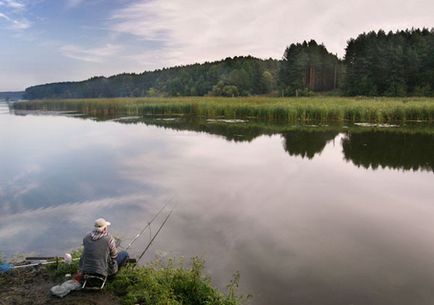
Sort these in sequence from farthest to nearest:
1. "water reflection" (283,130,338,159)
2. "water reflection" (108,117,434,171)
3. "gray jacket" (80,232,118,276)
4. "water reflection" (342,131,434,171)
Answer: "water reflection" (283,130,338,159) < "water reflection" (108,117,434,171) < "water reflection" (342,131,434,171) < "gray jacket" (80,232,118,276)

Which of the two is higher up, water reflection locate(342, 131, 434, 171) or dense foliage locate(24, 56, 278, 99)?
dense foliage locate(24, 56, 278, 99)

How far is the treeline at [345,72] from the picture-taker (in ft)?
189

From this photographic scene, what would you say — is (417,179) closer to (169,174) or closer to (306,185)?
(306,185)

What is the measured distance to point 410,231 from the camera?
28.7ft

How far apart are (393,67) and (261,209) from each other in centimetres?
5627

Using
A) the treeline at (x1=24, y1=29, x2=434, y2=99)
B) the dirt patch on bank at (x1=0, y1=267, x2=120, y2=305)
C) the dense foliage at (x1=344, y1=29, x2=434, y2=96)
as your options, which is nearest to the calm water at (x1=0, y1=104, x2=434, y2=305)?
the dirt patch on bank at (x1=0, y1=267, x2=120, y2=305)

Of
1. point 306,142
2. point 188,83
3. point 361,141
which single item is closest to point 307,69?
point 188,83

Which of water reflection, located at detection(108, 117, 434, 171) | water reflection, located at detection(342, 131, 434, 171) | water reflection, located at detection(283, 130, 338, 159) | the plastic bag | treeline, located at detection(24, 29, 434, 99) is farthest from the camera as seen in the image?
treeline, located at detection(24, 29, 434, 99)

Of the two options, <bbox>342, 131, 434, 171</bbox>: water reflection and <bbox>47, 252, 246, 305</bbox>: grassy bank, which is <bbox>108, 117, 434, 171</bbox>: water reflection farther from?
<bbox>47, 252, 246, 305</bbox>: grassy bank

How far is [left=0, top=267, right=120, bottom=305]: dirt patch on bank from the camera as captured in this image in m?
5.35

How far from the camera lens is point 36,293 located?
5.59 m

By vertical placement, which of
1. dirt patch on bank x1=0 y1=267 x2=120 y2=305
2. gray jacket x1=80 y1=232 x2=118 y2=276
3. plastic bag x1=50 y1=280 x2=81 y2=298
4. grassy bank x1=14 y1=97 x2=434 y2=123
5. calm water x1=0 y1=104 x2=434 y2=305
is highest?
grassy bank x1=14 y1=97 x2=434 y2=123

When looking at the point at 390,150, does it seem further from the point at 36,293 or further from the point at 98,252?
the point at 36,293

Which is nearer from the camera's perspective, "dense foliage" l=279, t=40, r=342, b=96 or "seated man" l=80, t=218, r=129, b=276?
"seated man" l=80, t=218, r=129, b=276
